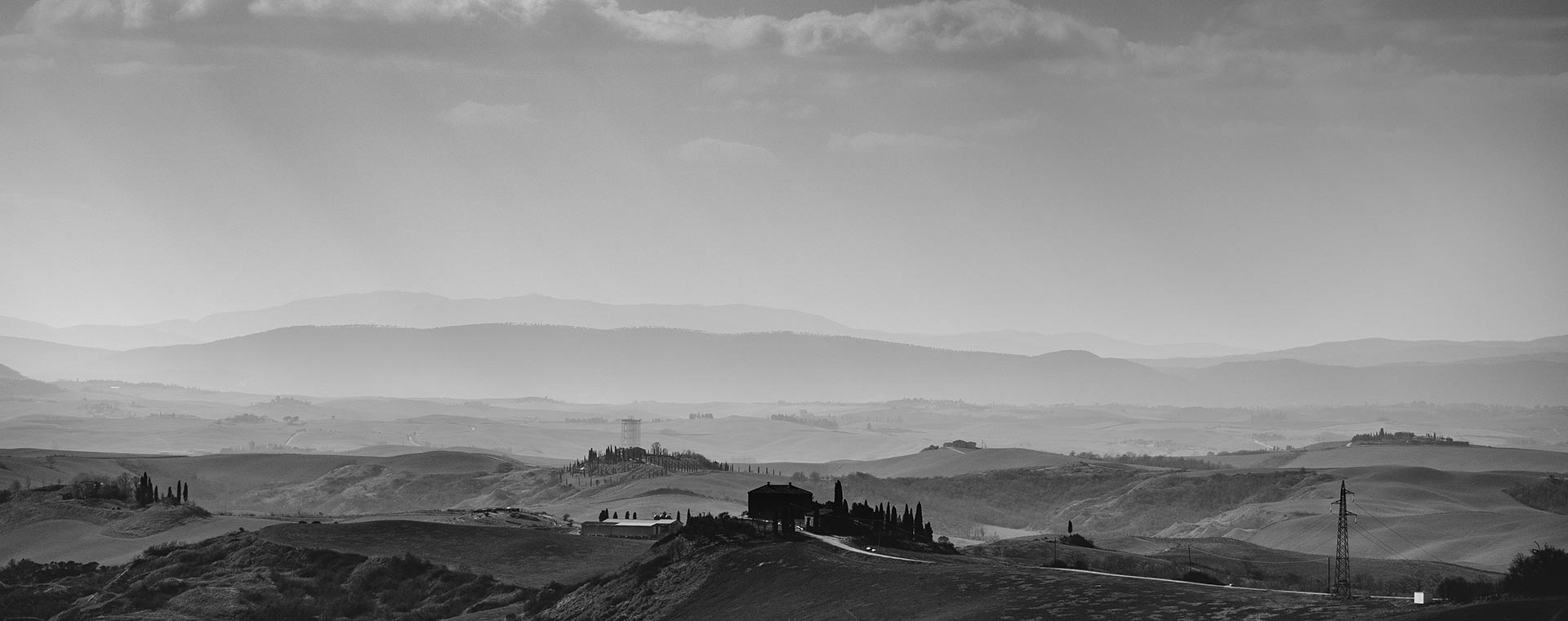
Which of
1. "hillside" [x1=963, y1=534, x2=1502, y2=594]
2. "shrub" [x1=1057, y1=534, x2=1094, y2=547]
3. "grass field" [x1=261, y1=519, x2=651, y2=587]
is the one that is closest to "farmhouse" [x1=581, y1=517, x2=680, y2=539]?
"grass field" [x1=261, y1=519, x2=651, y2=587]

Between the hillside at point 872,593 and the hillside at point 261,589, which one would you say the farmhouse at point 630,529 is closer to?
the hillside at point 261,589

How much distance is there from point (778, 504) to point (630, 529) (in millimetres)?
18920

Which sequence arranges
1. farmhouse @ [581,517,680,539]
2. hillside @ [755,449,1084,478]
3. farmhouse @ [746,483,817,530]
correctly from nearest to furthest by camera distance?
farmhouse @ [746,483,817,530] → farmhouse @ [581,517,680,539] → hillside @ [755,449,1084,478]

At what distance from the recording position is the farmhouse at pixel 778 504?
2648 inches

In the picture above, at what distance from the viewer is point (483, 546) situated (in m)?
77.9

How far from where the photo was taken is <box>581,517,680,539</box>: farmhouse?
→ 8325 cm

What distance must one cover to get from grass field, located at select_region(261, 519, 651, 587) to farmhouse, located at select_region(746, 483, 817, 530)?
25.5 ft

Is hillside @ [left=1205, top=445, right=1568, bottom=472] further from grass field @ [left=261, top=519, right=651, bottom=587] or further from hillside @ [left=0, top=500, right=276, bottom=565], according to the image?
hillside @ [left=0, top=500, right=276, bottom=565]

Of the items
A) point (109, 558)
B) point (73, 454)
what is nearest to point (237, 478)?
point (73, 454)

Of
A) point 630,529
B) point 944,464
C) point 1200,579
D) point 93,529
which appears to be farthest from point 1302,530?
point 93,529

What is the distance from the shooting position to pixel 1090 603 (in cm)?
4228

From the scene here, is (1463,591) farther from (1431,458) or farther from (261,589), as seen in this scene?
(1431,458)

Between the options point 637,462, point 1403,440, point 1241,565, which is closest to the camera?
point 1241,565

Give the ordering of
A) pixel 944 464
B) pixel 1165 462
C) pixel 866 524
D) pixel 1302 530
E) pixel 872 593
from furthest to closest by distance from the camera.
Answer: pixel 1165 462
pixel 944 464
pixel 1302 530
pixel 866 524
pixel 872 593
